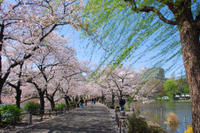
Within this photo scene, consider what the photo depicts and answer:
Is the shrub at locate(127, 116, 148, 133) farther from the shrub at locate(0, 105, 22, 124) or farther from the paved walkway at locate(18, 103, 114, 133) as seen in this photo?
the shrub at locate(0, 105, 22, 124)

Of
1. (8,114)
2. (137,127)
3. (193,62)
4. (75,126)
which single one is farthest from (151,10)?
(8,114)

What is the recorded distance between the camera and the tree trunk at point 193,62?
6.53ft

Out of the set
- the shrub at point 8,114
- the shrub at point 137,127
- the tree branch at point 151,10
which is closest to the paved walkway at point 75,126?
the shrub at point 8,114

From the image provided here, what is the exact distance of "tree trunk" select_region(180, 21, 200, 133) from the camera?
199 centimetres

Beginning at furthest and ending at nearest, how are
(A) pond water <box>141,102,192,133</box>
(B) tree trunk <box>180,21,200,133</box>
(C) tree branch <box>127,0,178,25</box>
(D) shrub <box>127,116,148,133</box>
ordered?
1. (A) pond water <box>141,102,192,133</box>
2. (D) shrub <box>127,116,148,133</box>
3. (C) tree branch <box>127,0,178,25</box>
4. (B) tree trunk <box>180,21,200,133</box>

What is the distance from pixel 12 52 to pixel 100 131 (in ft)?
42.7

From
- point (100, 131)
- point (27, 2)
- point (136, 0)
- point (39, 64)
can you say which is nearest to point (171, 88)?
point (136, 0)

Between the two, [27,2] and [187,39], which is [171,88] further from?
[27,2]

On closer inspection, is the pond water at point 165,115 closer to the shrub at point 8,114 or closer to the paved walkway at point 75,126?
the paved walkway at point 75,126

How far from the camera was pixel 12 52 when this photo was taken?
16.7m

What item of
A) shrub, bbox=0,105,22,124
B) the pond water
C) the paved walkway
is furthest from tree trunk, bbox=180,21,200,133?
the pond water

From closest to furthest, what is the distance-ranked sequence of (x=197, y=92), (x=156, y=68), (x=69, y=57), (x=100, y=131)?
(x=197, y=92) → (x=156, y=68) → (x=100, y=131) → (x=69, y=57)

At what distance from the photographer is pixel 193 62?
2.03 metres

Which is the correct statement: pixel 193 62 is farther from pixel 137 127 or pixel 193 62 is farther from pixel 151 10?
pixel 137 127
